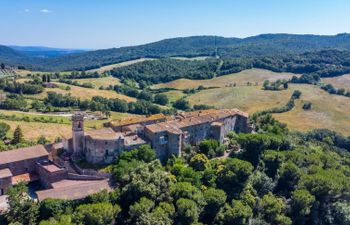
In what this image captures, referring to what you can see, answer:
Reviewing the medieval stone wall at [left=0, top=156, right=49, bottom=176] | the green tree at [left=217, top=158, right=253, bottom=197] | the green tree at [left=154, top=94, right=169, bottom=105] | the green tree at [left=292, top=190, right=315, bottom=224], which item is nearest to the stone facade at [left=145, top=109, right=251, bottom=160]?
the green tree at [left=217, top=158, right=253, bottom=197]

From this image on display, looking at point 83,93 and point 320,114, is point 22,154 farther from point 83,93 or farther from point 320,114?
point 320,114

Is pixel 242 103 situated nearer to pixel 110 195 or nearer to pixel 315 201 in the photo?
pixel 315 201

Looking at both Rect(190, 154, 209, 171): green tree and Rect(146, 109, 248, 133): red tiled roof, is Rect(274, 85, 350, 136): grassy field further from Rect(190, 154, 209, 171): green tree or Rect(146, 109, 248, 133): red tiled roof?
Rect(190, 154, 209, 171): green tree

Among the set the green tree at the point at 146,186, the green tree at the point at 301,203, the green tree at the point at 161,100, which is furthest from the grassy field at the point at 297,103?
the green tree at the point at 146,186

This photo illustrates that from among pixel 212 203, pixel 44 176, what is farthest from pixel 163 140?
pixel 44 176

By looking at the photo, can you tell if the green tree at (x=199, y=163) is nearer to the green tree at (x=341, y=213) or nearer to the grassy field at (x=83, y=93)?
the green tree at (x=341, y=213)

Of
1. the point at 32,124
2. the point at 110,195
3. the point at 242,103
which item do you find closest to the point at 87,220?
the point at 110,195
